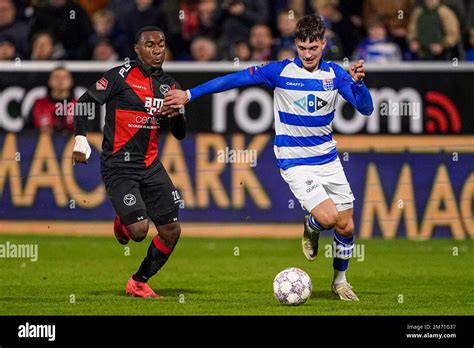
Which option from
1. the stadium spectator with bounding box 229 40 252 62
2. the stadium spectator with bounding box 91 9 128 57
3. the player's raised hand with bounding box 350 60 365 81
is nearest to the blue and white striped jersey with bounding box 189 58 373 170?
the player's raised hand with bounding box 350 60 365 81

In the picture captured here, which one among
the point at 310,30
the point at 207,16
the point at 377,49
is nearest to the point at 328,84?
the point at 310,30

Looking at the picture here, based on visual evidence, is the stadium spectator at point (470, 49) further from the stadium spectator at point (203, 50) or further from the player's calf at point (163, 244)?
the player's calf at point (163, 244)

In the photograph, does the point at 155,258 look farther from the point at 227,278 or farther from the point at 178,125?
the point at 227,278

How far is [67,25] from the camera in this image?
65.1 feet

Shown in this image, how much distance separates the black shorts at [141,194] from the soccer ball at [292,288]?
1.44 meters

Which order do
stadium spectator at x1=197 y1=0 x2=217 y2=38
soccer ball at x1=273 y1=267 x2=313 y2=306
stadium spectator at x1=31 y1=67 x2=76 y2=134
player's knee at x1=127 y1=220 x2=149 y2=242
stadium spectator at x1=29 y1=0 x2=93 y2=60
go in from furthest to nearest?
stadium spectator at x1=197 y1=0 x2=217 y2=38
stadium spectator at x1=29 y1=0 x2=93 y2=60
stadium spectator at x1=31 y1=67 x2=76 y2=134
player's knee at x1=127 y1=220 x2=149 y2=242
soccer ball at x1=273 y1=267 x2=313 y2=306

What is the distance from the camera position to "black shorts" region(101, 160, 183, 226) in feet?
40.1

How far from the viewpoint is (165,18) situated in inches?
795

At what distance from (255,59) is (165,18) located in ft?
6.08

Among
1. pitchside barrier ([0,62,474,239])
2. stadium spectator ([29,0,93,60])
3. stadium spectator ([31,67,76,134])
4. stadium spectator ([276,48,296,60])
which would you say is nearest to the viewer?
pitchside barrier ([0,62,474,239])

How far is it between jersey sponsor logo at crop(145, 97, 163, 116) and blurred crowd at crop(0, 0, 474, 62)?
680cm

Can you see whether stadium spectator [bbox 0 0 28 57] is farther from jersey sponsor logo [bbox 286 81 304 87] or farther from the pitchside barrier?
jersey sponsor logo [bbox 286 81 304 87]

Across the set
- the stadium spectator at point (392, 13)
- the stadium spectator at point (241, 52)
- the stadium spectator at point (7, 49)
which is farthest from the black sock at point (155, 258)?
the stadium spectator at point (392, 13)
